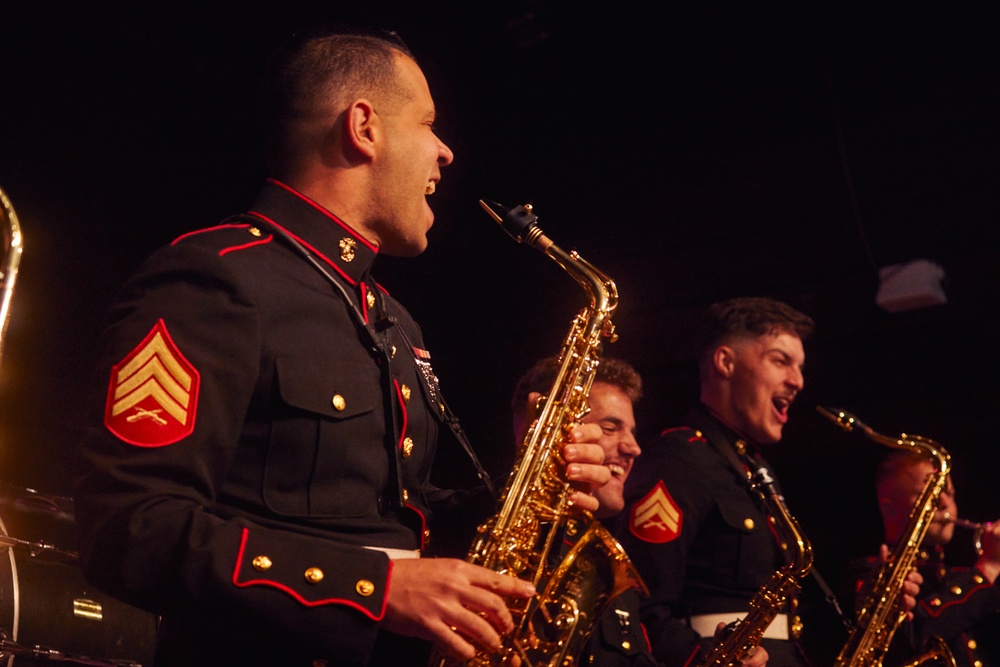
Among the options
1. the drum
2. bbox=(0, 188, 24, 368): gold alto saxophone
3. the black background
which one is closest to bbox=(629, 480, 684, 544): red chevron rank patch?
the drum

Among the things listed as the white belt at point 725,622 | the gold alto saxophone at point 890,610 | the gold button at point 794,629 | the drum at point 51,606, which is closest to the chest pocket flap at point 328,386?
the drum at point 51,606

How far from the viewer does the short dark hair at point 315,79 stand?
222cm

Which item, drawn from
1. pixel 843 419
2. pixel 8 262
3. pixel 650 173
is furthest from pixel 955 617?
pixel 8 262

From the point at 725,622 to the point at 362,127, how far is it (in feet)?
8.23

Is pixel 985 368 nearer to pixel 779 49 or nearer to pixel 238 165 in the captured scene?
pixel 779 49

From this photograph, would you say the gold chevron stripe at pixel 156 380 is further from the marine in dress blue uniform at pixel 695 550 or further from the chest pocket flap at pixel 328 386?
the marine in dress blue uniform at pixel 695 550

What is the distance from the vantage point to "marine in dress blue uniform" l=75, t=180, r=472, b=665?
153 centimetres

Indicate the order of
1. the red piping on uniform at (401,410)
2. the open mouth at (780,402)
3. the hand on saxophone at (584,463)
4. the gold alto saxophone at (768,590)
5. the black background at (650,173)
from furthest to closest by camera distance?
the black background at (650,173) < the open mouth at (780,402) < the gold alto saxophone at (768,590) < the hand on saxophone at (584,463) < the red piping on uniform at (401,410)

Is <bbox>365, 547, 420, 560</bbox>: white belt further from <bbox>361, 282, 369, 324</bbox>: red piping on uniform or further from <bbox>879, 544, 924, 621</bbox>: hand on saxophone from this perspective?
<bbox>879, 544, 924, 621</bbox>: hand on saxophone

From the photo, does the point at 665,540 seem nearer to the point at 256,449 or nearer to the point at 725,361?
the point at 725,361

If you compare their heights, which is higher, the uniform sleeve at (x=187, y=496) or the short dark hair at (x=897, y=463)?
the short dark hair at (x=897, y=463)

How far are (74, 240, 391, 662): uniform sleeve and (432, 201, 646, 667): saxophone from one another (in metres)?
0.51

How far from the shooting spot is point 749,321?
4578mm

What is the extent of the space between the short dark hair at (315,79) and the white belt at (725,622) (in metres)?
2.47
